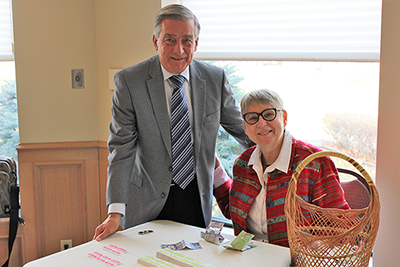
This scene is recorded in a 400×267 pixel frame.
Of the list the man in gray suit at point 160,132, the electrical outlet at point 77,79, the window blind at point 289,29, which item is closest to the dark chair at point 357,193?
the man in gray suit at point 160,132

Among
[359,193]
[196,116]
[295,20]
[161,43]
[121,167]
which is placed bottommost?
[359,193]

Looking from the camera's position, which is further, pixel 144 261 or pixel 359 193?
pixel 359 193

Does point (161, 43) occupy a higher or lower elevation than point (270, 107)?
higher

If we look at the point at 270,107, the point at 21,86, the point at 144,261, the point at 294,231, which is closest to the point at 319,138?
the point at 270,107

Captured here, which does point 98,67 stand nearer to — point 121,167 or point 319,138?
point 121,167

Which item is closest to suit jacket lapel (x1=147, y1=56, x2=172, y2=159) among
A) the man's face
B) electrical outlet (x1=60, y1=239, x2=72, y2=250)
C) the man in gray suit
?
the man in gray suit

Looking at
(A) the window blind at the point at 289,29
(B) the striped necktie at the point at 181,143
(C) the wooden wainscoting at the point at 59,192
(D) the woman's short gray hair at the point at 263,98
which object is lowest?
(C) the wooden wainscoting at the point at 59,192

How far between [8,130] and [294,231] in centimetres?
249

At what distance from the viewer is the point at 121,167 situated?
5.24ft

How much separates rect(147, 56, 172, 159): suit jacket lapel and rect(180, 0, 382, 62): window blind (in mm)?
778

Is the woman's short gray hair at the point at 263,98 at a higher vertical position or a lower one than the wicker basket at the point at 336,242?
higher

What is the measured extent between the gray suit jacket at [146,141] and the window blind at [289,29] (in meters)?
0.69

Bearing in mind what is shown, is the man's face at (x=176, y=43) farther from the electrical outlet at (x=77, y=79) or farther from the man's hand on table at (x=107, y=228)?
the electrical outlet at (x=77, y=79)

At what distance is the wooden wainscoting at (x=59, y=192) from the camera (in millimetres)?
2518
